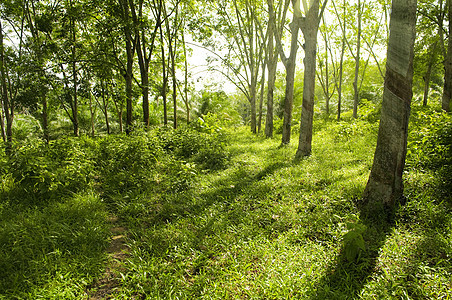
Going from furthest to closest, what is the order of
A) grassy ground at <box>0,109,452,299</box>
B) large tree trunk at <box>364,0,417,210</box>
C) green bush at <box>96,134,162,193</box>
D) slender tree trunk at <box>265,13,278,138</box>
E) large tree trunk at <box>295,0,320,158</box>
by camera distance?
slender tree trunk at <box>265,13,278,138</box>
large tree trunk at <box>295,0,320,158</box>
green bush at <box>96,134,162,193</box>
large tree trunk at <box>364,0,417,210</box>
grassy ground at <box>0,109,452,299</box>

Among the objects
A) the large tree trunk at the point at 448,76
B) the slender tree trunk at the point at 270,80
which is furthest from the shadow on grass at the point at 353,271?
the slender tree trunk at the point at 270,80

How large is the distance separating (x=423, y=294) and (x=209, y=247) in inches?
85.8

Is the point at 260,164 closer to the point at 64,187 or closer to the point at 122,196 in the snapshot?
the point at 122,196

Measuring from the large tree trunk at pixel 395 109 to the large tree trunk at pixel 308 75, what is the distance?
12.1 ft

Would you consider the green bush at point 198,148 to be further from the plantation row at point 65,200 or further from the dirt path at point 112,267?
the dirt path at point 112,267

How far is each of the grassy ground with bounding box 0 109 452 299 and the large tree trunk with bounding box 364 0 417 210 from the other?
37 cm

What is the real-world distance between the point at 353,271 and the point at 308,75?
19.1ft

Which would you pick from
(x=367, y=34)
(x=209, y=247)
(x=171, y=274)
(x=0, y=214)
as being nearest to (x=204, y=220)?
(x=209, y=247)

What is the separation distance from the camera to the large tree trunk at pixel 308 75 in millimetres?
6762

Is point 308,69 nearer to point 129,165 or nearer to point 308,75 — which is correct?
point 308,75

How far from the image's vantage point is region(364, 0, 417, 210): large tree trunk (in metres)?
3.06

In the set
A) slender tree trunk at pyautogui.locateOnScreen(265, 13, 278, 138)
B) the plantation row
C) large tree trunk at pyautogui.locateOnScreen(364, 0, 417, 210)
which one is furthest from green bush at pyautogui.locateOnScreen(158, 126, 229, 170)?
slender tree trunk at pyautogui.locateOnScreen(265, 13, 278, 138)

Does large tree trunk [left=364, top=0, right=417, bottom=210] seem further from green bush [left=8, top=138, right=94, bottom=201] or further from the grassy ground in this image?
green bush [left=8, top=138, right=94, bottom=201]

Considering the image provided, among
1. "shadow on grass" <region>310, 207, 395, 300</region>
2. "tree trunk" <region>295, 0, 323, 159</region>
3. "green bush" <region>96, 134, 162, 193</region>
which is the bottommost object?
"shadow on grass" <region>310, 207, 395, 300</region>
